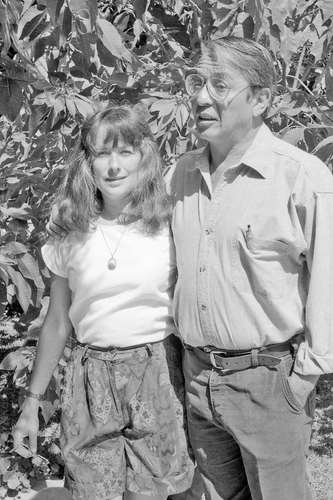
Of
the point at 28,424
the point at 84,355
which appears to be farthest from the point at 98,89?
the point at 28,424

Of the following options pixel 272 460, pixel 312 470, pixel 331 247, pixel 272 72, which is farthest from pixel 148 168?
pixel 312 470

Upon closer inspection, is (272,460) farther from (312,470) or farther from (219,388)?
(312,470)

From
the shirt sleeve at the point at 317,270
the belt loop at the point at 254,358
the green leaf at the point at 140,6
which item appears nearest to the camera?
the shirt sleeve at the point at 317,270

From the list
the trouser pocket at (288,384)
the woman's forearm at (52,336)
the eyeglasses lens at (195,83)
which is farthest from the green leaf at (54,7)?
the trouser pocket at (288,384)

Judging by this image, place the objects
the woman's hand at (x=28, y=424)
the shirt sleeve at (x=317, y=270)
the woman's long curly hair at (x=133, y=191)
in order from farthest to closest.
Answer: the woman's hand at (x=28, y=424) → the woman's long curly hair at (x=133, y=191) → the shirt sleeve at (x=317, y=270)

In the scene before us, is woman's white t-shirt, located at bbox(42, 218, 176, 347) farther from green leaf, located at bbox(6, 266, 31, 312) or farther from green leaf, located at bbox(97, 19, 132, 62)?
green leaf, located at bbox(97, 19, 132, 62)

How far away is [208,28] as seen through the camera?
2.76 metres

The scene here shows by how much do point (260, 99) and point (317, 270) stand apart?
1.40 feet

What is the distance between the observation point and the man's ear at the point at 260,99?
1.92 m

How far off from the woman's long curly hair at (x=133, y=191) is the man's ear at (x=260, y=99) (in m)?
0.32

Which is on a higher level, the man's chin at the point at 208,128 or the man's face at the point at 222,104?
→ the man's face at the point at 222,104

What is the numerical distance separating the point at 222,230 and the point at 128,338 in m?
0.38

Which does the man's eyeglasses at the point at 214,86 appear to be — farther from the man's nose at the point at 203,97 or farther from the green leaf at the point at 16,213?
the green leaf at the point at 16,213

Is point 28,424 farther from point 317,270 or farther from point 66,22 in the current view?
point 66,22
